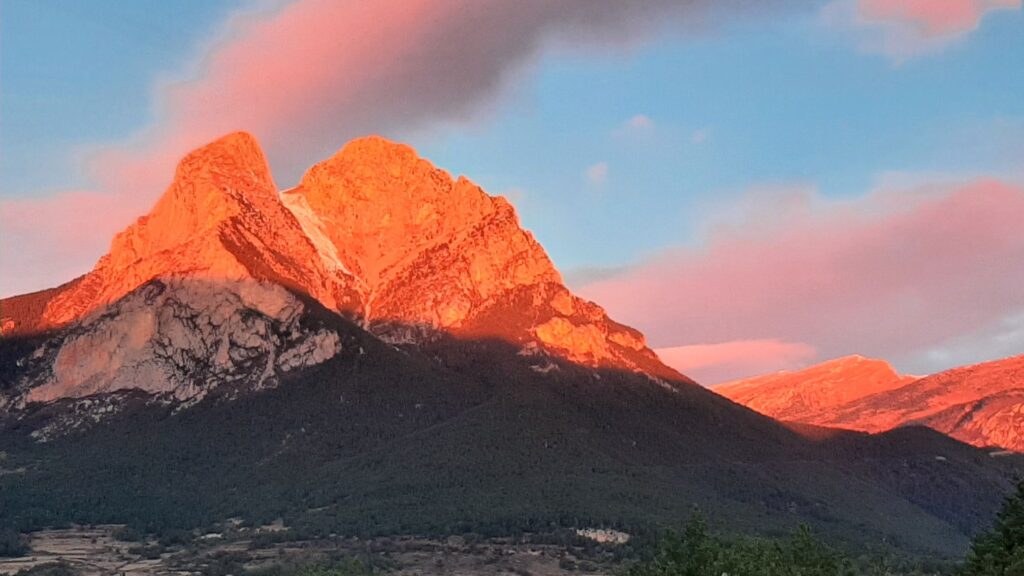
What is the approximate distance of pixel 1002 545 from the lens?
69688 millimetres

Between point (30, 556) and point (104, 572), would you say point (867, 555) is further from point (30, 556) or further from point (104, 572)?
point (30, 556)

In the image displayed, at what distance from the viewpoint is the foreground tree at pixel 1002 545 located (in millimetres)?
66938

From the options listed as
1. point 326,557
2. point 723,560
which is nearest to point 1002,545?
point 723,560

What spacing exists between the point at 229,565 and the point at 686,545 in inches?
4415

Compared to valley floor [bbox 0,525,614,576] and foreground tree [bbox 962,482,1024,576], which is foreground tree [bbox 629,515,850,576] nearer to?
foreground tree [bbox 962,482,1024,576]

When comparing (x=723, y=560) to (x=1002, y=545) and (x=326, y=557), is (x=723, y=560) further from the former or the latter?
(x=326, y=557)

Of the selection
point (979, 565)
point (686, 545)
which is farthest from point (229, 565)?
point (979, 565)

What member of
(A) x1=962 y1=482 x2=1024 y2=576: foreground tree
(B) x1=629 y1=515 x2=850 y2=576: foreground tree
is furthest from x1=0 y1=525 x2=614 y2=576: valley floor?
(A) x1=962 y1=482 x2=1024 y2=576: foreground tree

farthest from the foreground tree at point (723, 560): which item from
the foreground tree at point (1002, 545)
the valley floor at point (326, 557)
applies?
the valley floor at point (326, 557)

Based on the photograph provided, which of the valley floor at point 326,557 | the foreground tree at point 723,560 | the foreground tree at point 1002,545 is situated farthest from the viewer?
the valley floor at point 326,557

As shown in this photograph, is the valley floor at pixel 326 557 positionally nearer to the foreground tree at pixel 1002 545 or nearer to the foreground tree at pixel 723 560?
the foreground tree at pixel 723 560

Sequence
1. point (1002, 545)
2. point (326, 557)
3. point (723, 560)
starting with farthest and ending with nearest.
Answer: point (326, 557) < point (723, 560) < point (1002, 545)

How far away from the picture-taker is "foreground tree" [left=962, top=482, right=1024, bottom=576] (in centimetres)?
6694

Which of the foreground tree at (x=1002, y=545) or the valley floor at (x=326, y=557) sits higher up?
the foreground tree at (x=1002, y=545)
